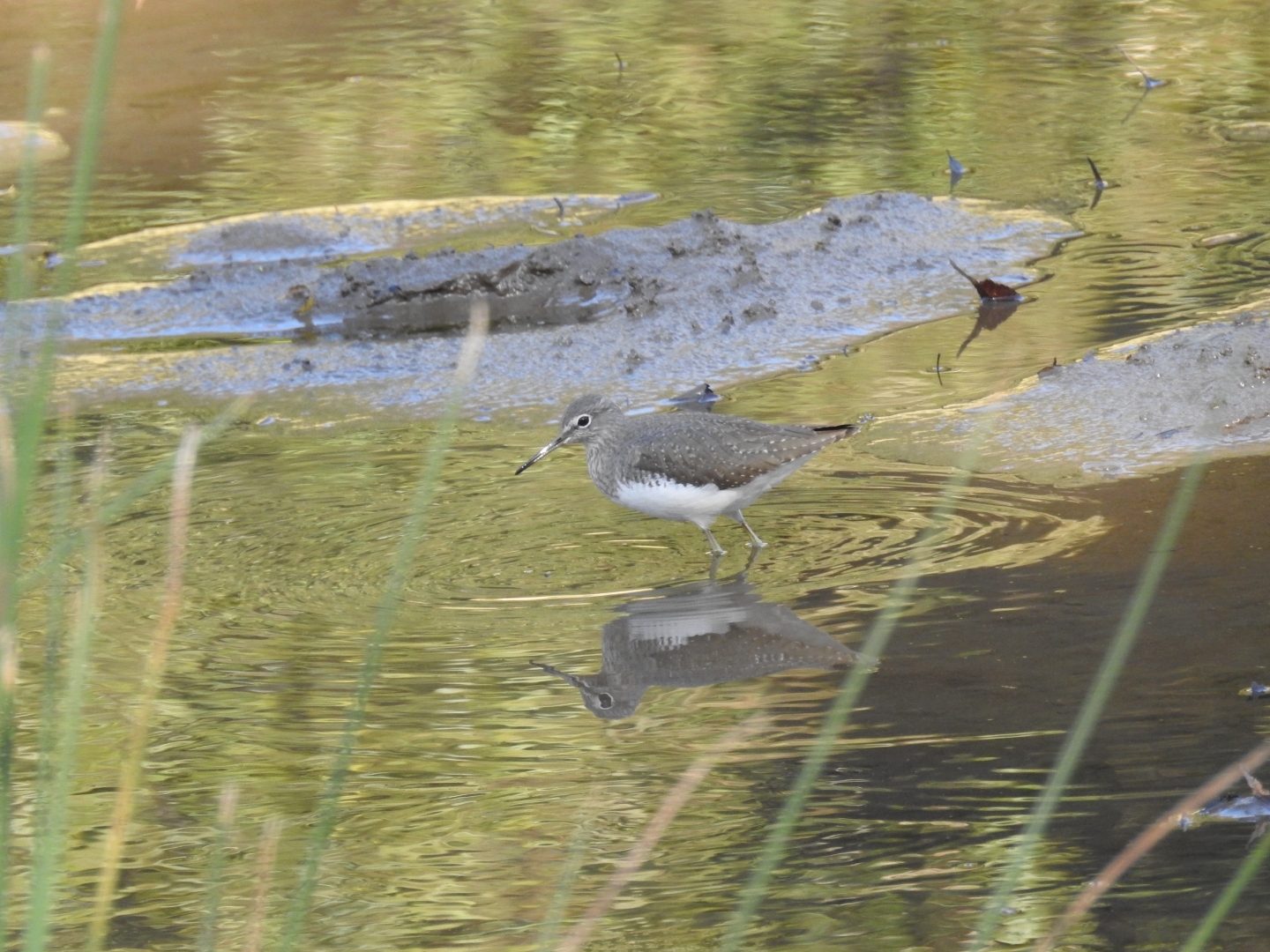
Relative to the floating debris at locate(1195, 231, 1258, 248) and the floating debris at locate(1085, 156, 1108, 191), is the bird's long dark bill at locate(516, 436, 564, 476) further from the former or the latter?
the floating debris at locate(1085, 156, 1108, 191)

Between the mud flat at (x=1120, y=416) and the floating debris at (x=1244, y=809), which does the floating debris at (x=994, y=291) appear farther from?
the floating debris at (x=1244, y=809)

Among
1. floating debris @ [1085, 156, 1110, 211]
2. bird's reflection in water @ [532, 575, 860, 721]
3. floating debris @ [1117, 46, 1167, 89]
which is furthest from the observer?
floating debris @ [1117, 46, 1167, 89]

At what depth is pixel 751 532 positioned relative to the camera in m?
6.58

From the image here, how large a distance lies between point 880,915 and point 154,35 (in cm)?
1436

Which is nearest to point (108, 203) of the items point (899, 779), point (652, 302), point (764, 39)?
point (652, 302)

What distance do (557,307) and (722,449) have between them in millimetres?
3123

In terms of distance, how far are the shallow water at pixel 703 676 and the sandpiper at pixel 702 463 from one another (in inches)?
8.1

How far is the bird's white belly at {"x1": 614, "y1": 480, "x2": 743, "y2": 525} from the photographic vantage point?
21.2 feet

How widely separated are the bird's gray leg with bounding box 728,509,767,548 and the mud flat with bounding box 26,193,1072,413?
1.66 m

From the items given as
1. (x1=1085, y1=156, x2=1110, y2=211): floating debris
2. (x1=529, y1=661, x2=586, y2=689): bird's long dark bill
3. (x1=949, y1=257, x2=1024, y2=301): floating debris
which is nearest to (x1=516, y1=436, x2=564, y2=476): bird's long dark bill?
(x1=529, y1=661, x2=586, y2=689): bird's long dark bill

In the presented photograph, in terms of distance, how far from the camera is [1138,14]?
15578 mm

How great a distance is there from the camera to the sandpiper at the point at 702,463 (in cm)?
647

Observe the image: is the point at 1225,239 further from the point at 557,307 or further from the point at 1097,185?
the point at 557,307

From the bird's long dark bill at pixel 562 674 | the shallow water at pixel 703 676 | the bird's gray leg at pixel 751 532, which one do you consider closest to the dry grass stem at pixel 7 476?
the shallow water at pixel 703 676
